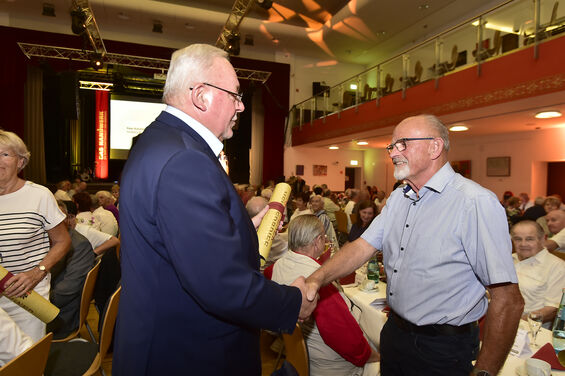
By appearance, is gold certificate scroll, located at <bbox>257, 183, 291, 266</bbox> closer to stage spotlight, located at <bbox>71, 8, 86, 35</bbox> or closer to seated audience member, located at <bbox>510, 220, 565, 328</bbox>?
seated audience member, located at <bbox>510, 220, 565, 328</bbox>

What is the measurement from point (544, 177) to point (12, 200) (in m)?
11.9

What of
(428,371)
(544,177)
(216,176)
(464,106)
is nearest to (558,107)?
(464,106)

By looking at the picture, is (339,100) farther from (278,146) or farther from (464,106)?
(464,106)

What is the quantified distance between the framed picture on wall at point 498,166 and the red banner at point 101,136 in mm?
12334

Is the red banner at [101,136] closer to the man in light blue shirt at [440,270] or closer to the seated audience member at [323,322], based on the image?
the seated audience member at [323,322]

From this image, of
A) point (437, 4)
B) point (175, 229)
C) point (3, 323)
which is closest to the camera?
point (175, 229)

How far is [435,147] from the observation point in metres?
1.62

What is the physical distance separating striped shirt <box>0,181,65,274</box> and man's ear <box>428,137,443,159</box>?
77.9 inches

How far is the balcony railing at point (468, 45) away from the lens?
5422 mm

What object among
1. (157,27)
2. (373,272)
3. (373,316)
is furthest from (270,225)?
(157,27)

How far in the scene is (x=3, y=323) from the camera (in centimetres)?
142

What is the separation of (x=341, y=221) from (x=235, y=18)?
7.05 metres

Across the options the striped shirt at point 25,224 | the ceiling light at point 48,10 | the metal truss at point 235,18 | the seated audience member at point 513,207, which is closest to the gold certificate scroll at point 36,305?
the striped shirt at point 25,224

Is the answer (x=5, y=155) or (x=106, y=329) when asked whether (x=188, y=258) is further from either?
(x=106, y=329)
